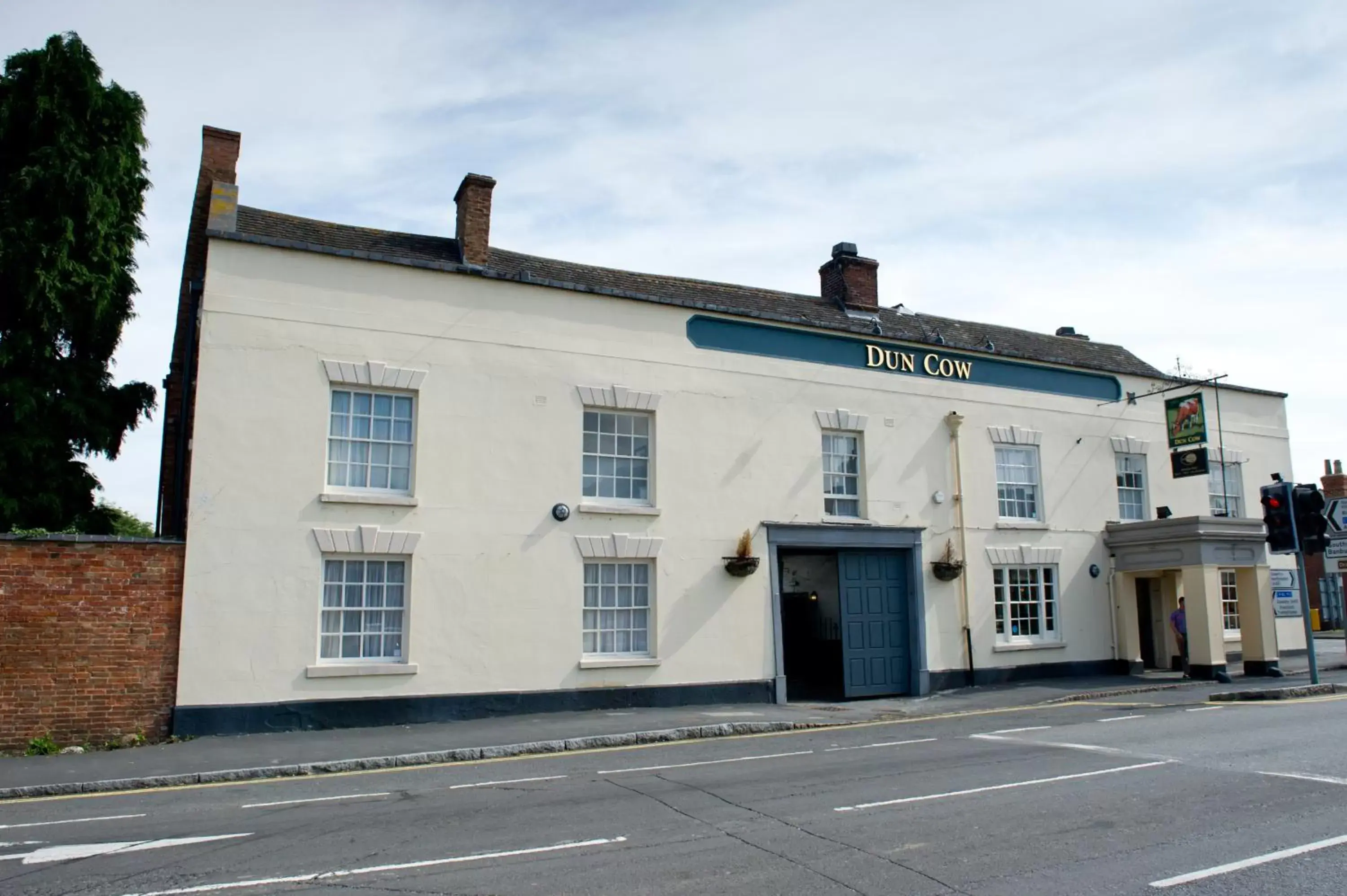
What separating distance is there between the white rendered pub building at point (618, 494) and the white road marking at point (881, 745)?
16.4 ft

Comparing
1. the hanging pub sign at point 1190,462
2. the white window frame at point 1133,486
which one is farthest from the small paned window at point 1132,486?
the hanging pub sign at point 1190,462

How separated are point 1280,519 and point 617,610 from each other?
12575 millimetres

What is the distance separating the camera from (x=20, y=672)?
12922mm

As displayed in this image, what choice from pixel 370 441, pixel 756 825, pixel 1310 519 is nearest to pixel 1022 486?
pixel 1310 519

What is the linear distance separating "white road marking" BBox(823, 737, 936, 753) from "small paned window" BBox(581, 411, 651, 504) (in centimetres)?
633

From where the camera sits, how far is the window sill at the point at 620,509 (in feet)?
55.2

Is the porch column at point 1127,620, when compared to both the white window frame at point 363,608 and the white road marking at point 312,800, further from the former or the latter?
the white road marking at point 312,800

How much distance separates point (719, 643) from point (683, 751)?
202 inches

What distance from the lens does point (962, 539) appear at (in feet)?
66.9

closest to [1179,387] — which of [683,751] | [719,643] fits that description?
[719,643]

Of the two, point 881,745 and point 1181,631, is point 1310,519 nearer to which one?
point 1181,631

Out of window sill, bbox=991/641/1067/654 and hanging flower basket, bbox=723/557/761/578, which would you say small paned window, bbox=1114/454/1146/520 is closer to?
window sill, bbox=991/641/1067/654

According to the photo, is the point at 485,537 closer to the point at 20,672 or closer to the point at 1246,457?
the point at 20,672

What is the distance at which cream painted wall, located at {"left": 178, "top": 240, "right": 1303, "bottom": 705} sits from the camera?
14.5 meters
